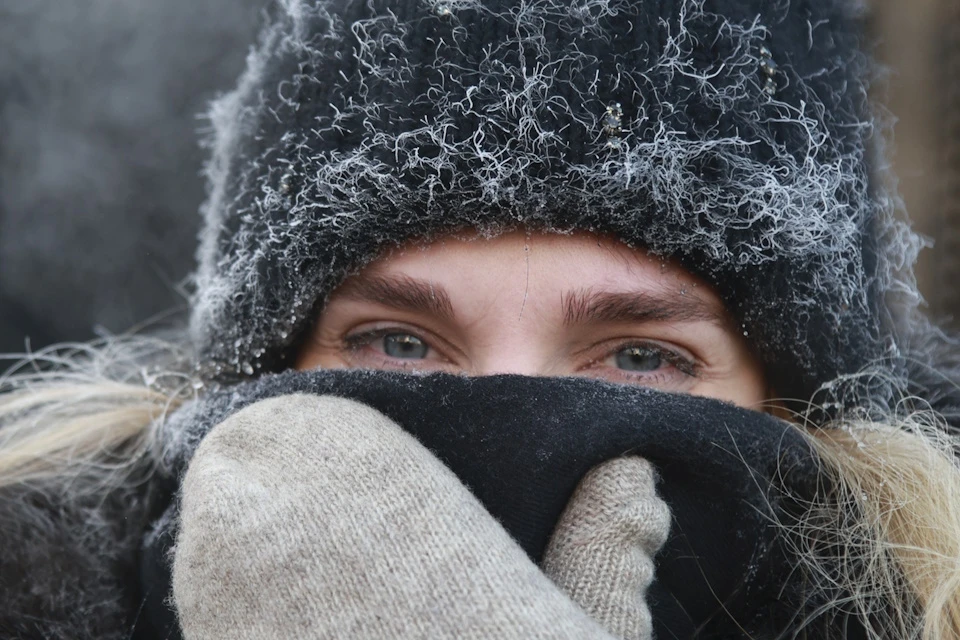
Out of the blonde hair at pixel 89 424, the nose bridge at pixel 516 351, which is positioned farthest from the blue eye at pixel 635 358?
the blonde hair at pixel 89 424

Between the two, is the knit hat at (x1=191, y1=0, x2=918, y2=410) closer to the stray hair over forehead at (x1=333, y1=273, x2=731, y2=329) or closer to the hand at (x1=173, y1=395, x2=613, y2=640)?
the stray hair over forehead at (x1=333, y1=273, x2=731, y2=329)

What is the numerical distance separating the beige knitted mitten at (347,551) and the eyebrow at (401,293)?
8.7 inches

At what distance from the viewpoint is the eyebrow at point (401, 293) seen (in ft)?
4.36

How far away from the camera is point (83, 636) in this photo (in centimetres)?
146

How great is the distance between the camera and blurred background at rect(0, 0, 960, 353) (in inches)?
117

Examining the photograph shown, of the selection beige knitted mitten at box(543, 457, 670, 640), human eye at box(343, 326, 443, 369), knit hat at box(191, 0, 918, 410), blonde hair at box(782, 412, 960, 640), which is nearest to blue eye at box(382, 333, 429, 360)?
human eye at box(343, 326, 443, 369)

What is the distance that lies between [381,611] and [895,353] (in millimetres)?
1008

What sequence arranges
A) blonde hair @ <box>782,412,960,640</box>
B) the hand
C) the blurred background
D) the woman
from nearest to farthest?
the hand
the woman
blonde hair @ <box>782,412,960,640</box>
the blurred background

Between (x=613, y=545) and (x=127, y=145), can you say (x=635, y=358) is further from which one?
(x=127, y=145)

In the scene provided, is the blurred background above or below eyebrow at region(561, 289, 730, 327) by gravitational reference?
above

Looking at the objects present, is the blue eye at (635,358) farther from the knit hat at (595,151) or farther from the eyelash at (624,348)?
the knit hat at (595,151)

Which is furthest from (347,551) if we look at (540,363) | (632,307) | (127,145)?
(127,145)

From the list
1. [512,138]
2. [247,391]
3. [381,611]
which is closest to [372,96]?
[512,138]

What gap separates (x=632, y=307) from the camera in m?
1.32
